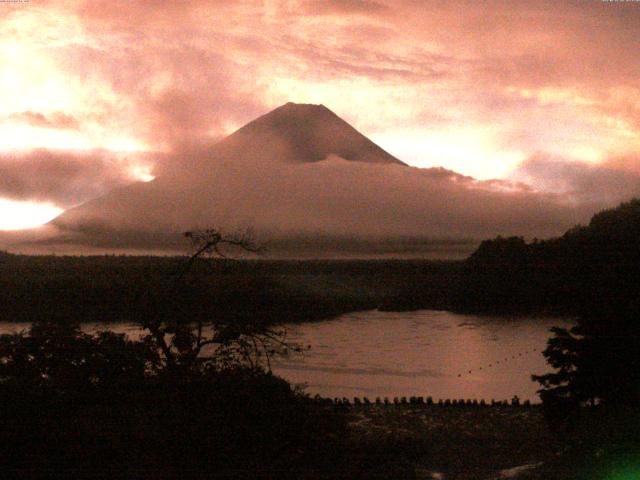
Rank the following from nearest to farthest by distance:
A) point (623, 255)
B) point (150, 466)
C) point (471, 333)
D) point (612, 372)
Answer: point (150, 466), point (612, 372), point (471, 333), point (623, 255)

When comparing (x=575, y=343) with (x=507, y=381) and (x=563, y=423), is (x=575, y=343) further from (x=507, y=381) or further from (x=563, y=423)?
(x=507, y=381)

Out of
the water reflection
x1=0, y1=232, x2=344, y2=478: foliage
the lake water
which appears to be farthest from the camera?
the water reflection

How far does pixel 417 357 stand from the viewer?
105 feet

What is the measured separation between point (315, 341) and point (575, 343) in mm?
26118

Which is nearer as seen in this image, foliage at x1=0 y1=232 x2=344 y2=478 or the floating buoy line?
foliage at x1=0 y1=232 x2=344 y2=478

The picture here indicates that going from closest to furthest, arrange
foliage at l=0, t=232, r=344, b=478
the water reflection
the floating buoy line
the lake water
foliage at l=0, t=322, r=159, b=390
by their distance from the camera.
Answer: foliage at l=0, t=232, r=344, b=478 < foliage at l=0, t=322, r=159, b=390 < the lake water < the water reflection < the floating buoy line

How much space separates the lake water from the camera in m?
24.1

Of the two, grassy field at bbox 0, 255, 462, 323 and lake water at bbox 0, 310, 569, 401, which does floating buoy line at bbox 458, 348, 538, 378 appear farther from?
grassy field at bbox 0, 255, 462, 323

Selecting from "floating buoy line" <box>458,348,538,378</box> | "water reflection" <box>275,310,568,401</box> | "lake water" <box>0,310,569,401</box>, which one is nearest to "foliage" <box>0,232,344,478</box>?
"lake water" <box>0,310,569,401</box>

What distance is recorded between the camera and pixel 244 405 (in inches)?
266

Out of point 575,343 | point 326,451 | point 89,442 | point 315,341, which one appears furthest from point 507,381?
point 89,442

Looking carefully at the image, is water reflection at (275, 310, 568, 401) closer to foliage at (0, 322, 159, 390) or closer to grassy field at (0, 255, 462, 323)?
grassy field at (0, 255, 462, 323)

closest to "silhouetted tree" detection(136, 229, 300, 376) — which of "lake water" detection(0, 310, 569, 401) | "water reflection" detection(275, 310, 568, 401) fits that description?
"lake water" detection(0, 310, 569, 401)

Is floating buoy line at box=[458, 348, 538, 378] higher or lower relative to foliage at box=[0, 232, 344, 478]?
lower
